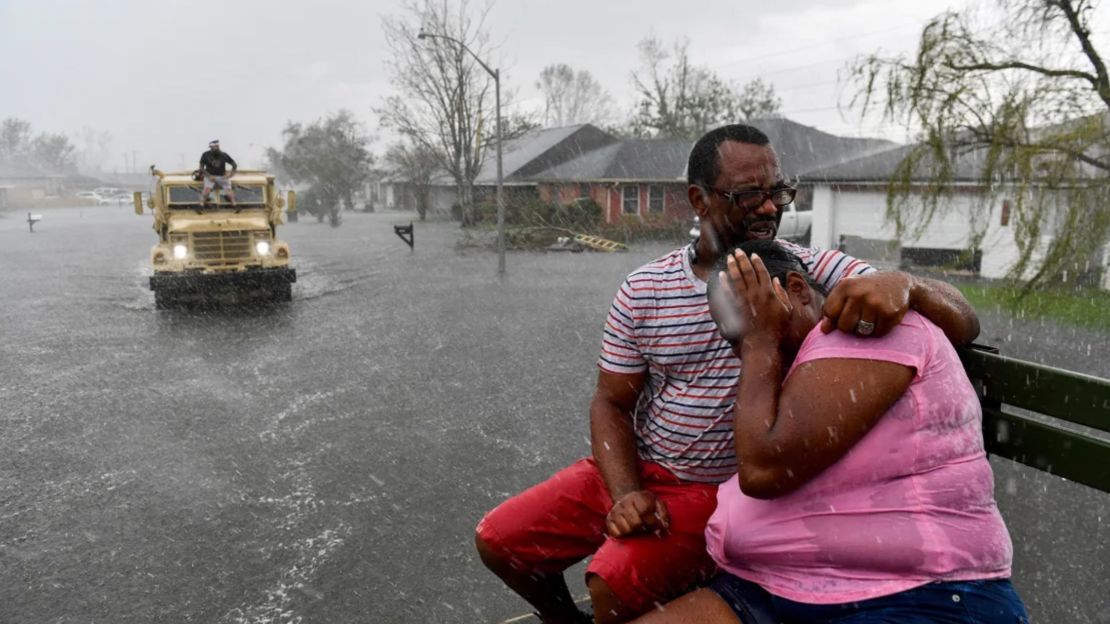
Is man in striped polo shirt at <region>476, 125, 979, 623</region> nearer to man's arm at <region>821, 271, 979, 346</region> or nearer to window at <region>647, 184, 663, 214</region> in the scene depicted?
man's arm at <region>821, 271, 979, 346</region>

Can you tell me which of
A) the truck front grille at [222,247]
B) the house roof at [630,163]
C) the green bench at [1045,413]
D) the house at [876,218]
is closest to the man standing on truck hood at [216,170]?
the truck front grille at [222,247]

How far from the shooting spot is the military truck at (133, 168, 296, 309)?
49.1 ft

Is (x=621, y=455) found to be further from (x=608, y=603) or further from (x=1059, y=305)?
(x=1059, y=305)

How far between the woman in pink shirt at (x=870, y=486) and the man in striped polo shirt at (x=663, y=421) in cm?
39

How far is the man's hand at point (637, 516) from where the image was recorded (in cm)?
220

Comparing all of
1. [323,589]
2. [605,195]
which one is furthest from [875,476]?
[605,195]

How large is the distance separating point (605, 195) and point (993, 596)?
40023mm

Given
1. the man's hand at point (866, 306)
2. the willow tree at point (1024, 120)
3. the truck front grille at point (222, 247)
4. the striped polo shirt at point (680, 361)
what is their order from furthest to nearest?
the truck front grille at point (222, 247)
the willow tree at point (1024, 120)
the striped polo shirt at point (680, 361)
the man's hand at point (866, 306)

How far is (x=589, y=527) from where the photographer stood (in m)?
2.47

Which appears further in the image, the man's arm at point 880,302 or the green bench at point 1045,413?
the green bench at point 1045,413

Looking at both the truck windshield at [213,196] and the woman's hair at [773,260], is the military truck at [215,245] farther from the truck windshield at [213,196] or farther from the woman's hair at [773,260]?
the woman's hair at [773,260]

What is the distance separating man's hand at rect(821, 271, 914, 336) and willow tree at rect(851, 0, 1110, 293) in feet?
38.4

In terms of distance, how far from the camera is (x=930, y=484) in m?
1.72

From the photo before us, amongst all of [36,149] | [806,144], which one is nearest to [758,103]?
[806,144]
